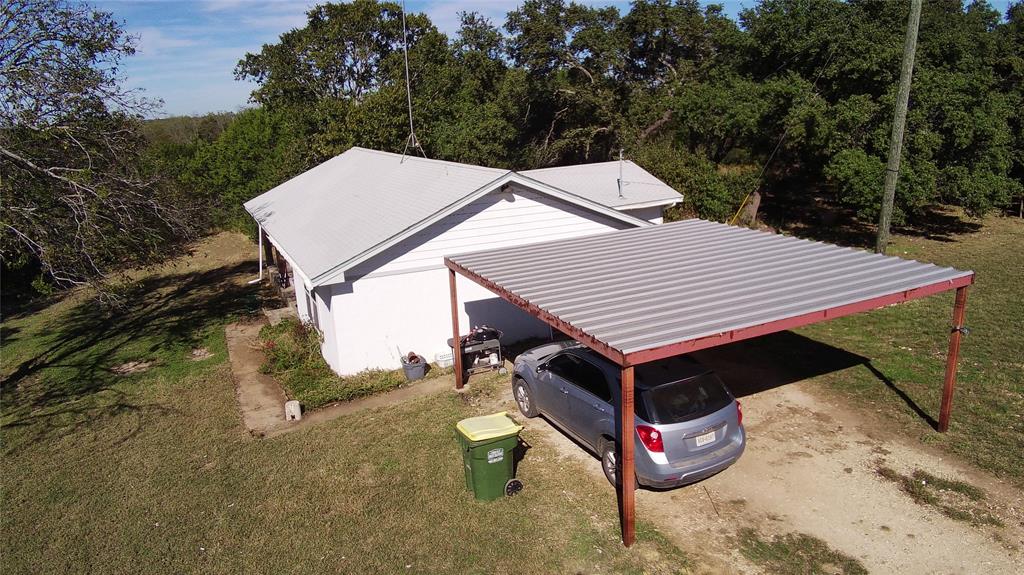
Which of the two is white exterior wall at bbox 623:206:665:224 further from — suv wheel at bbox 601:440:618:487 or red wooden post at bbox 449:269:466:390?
suv wheel at bbox 601:440:618:487

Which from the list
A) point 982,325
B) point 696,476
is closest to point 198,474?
point 696,476

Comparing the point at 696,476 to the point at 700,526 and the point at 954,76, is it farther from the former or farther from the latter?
the point at 954,76

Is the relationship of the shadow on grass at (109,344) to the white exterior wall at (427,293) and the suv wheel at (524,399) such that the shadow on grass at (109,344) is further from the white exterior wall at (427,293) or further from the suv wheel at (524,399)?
the suv wheel at (524,399)

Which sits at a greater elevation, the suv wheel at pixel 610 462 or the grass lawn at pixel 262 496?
the suv wheel at pixel 610 462

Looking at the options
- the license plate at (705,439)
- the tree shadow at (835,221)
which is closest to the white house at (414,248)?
the license plate at (705,439)

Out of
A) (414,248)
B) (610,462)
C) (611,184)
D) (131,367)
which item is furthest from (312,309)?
(611,184)
